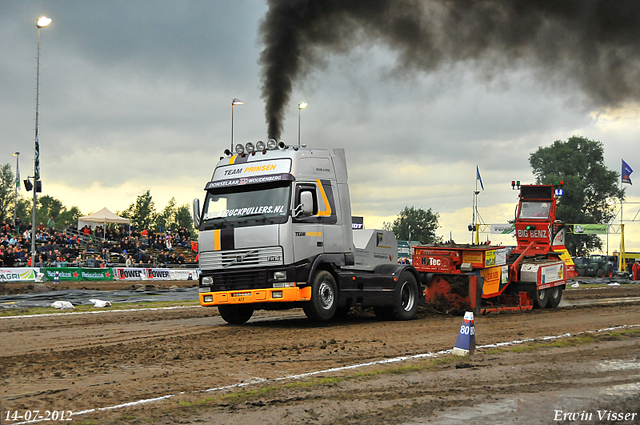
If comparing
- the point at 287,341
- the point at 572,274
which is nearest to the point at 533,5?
the point at 287,341

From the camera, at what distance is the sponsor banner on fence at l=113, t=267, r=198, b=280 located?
33.4 metres

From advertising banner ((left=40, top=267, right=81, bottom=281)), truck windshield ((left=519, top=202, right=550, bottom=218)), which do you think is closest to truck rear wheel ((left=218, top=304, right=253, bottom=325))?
truck windshield ((left=519, top=202, right=550, bottom=218))

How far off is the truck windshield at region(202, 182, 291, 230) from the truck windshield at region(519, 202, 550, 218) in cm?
1143

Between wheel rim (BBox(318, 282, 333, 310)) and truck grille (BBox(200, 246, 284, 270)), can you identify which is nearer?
truck grille (BBox(200, 246, 284, 270))

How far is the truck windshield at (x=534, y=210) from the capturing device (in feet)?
68.2

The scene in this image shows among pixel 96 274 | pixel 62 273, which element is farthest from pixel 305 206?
pixel 96 274

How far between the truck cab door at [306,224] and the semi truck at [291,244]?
20mm

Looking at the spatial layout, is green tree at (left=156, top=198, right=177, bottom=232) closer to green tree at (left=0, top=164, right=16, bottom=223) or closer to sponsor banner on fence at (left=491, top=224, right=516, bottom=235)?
green tree at (left=0, top=164, right=16, bottom=223)

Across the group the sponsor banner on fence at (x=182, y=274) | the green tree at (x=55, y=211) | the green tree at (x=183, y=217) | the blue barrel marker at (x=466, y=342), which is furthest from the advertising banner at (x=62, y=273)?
the green tree at (x=55, y=211)

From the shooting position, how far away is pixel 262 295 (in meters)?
12.3

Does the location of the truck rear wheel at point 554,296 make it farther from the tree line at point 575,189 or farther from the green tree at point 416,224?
the green tree at point 416,224

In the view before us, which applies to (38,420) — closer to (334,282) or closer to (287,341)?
(287,341)

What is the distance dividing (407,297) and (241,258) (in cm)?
451

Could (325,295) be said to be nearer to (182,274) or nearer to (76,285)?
(76,285)
